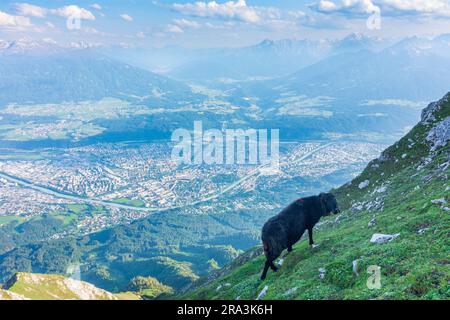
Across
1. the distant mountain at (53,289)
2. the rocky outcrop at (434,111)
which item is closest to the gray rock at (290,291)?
the rocky outcrop at (434,111)

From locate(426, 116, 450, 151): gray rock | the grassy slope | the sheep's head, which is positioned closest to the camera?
the grassy slope

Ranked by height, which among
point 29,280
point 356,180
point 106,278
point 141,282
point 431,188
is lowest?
point 106,278

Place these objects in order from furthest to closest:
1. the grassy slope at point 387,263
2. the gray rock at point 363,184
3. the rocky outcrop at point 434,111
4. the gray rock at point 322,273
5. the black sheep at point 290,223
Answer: the gray rock at point 363,184 < the rocky outcrop at point 434,111 < the black sheep at point 290,223 < the gray rock at point 322,273 < the grassy slope at point 387,263

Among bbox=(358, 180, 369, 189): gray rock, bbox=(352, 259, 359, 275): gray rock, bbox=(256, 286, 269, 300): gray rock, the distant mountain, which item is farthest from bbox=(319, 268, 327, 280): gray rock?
the distant mountain

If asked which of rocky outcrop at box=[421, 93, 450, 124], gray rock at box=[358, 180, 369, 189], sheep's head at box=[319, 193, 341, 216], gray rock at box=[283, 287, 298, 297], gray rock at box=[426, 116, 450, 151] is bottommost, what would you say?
gray rock at box=[358, 180, 369, 189]

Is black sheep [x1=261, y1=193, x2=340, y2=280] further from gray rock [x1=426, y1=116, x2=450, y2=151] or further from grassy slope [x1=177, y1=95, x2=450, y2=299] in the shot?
gray rock [x1=426, y1=116, x2=450, y2=151]

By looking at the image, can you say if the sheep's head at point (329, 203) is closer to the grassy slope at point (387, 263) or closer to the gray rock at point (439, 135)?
the grassy slope at point (387, 263)

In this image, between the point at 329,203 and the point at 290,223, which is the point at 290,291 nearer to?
the point at 290,223
